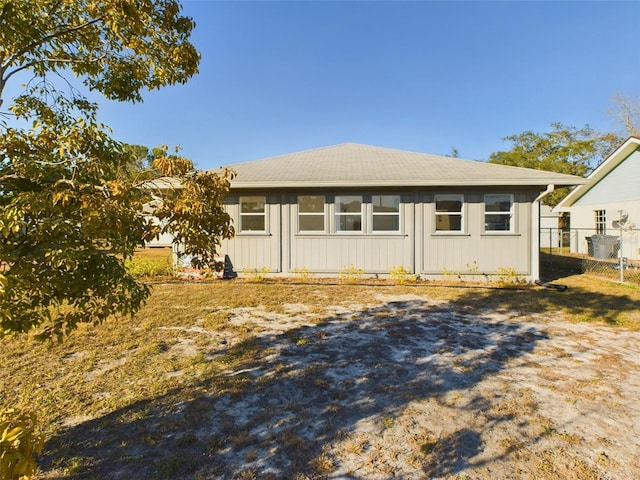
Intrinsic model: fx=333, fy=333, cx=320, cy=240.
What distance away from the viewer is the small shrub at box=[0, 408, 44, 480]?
50.7 inches

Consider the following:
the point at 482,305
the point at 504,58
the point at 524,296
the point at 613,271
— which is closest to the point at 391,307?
the point at 482,305

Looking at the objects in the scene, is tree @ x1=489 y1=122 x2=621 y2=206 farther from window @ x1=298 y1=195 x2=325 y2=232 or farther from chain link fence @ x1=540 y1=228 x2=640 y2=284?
window @ x1=298 y1=195 x2=325 y2=232

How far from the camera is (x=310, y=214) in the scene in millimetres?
10461

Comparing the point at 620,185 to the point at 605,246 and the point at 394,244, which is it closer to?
the point at 605,246

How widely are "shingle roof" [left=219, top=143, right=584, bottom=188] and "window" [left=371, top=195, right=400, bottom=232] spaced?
0.69 metres

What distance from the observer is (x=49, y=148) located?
2.13 meters

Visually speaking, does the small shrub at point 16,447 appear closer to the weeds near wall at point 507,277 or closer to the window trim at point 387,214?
the window trim at point 387,214

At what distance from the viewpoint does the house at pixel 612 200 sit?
14.8 m

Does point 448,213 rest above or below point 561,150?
below

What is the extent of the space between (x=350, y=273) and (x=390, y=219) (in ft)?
6.84

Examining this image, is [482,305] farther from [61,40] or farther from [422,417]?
[61,40]

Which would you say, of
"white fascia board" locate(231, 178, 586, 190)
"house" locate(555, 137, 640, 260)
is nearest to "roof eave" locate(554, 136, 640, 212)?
"house" locate(555, 137, 640, 260)

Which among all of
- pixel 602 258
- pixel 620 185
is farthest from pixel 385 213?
pixel 620 185

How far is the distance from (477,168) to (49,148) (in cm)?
1102
